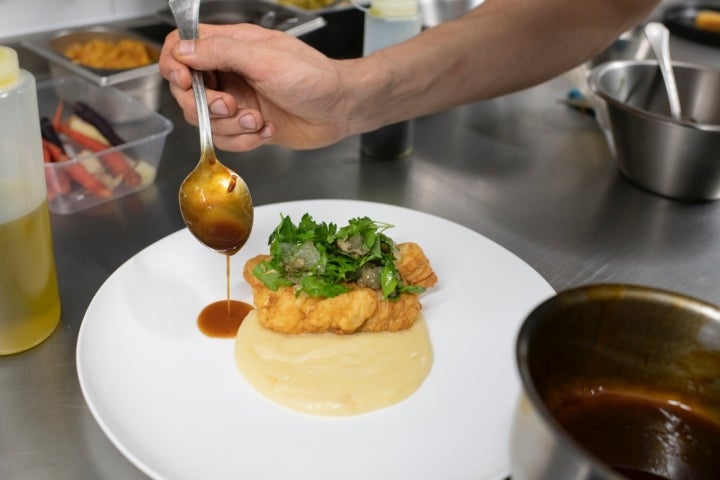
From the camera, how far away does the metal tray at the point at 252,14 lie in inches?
91.7

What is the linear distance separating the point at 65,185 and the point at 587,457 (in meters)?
1.31

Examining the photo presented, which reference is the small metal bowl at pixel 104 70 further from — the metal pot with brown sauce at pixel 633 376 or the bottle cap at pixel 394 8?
the metal pot with brown sauce at pixel 633 376

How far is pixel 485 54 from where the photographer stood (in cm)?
172

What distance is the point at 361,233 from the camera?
1.35 meters

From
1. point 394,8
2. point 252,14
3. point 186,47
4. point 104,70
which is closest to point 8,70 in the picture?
point 186,47

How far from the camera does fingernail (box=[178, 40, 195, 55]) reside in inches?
53.7

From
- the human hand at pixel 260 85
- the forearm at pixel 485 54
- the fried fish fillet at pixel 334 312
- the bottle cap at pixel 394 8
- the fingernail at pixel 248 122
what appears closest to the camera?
the fried fish fillet at pixel 334 312

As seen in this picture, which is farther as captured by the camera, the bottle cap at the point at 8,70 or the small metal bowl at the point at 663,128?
the small metal bowl at the point at 663,128

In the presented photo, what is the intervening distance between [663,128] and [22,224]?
1303 mm

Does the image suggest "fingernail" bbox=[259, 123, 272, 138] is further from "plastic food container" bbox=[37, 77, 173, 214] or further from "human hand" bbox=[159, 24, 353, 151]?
"plastic food container" bbox=[37, 77, 173, 214]

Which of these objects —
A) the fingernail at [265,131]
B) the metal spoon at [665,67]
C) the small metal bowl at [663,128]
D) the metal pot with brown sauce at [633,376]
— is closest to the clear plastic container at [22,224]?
the fingernail at [265,131]

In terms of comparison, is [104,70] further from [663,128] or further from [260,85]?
[663,128]

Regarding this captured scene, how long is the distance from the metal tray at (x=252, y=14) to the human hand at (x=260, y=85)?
0.79 m

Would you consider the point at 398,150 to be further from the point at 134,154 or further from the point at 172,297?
the point at 172,297
